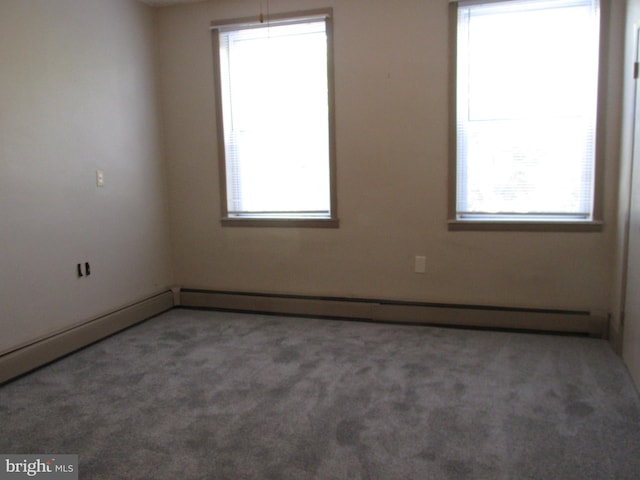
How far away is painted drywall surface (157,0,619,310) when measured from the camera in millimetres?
3674

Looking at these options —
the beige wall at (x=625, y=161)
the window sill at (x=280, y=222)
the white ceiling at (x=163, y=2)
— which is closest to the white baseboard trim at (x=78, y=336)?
the window sill at (x=280, y=222)

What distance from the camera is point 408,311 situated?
13.0ft

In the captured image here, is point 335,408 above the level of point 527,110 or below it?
below

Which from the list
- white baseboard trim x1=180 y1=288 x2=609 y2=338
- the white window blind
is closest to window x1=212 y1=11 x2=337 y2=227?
the white window blind

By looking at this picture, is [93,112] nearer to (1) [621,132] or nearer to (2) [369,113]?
(2) [369,113]

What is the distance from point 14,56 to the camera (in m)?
3.03

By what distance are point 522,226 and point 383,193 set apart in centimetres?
107

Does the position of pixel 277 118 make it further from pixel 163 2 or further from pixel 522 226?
pixel 522 226

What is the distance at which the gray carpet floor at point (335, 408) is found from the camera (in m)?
2.07

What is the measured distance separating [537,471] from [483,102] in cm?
261

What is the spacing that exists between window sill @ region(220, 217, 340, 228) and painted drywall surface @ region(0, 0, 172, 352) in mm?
683

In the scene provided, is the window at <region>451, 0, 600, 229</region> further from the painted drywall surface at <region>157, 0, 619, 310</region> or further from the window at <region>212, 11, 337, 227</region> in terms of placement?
the window at <region>212, 11, 337, 227</region>

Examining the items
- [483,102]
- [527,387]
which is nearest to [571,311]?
[527,387]

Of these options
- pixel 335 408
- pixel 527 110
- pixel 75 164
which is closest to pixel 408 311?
pixel 335 408
